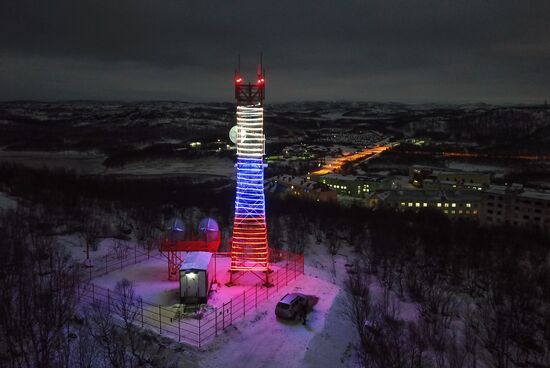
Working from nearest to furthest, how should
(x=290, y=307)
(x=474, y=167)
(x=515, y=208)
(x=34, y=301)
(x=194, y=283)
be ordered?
(x=34, y=301) → (x=290, y=307) → (x=194, y=283) → (x=515, y=208) → (x=474, y=167)

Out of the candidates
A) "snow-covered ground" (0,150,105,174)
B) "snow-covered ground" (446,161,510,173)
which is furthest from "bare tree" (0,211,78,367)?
"snow-covered ground" (446,161,510,173)

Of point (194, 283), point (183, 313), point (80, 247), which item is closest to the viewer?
point (183, 313)

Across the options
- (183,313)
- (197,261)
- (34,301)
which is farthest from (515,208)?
(34,301)

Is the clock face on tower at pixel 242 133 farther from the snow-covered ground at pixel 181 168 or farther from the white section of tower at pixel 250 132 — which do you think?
the snow-covered ground at pixel 181 168

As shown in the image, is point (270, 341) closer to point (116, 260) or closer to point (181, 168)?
point (116, 260)

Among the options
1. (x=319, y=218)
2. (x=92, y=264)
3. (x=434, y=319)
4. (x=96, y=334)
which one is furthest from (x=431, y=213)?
(x=96, y=334)

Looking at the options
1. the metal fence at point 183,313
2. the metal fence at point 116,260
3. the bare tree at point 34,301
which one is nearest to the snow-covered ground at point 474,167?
the metal fence at point 116,260

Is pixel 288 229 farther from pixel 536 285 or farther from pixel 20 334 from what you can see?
pixel 20 334
